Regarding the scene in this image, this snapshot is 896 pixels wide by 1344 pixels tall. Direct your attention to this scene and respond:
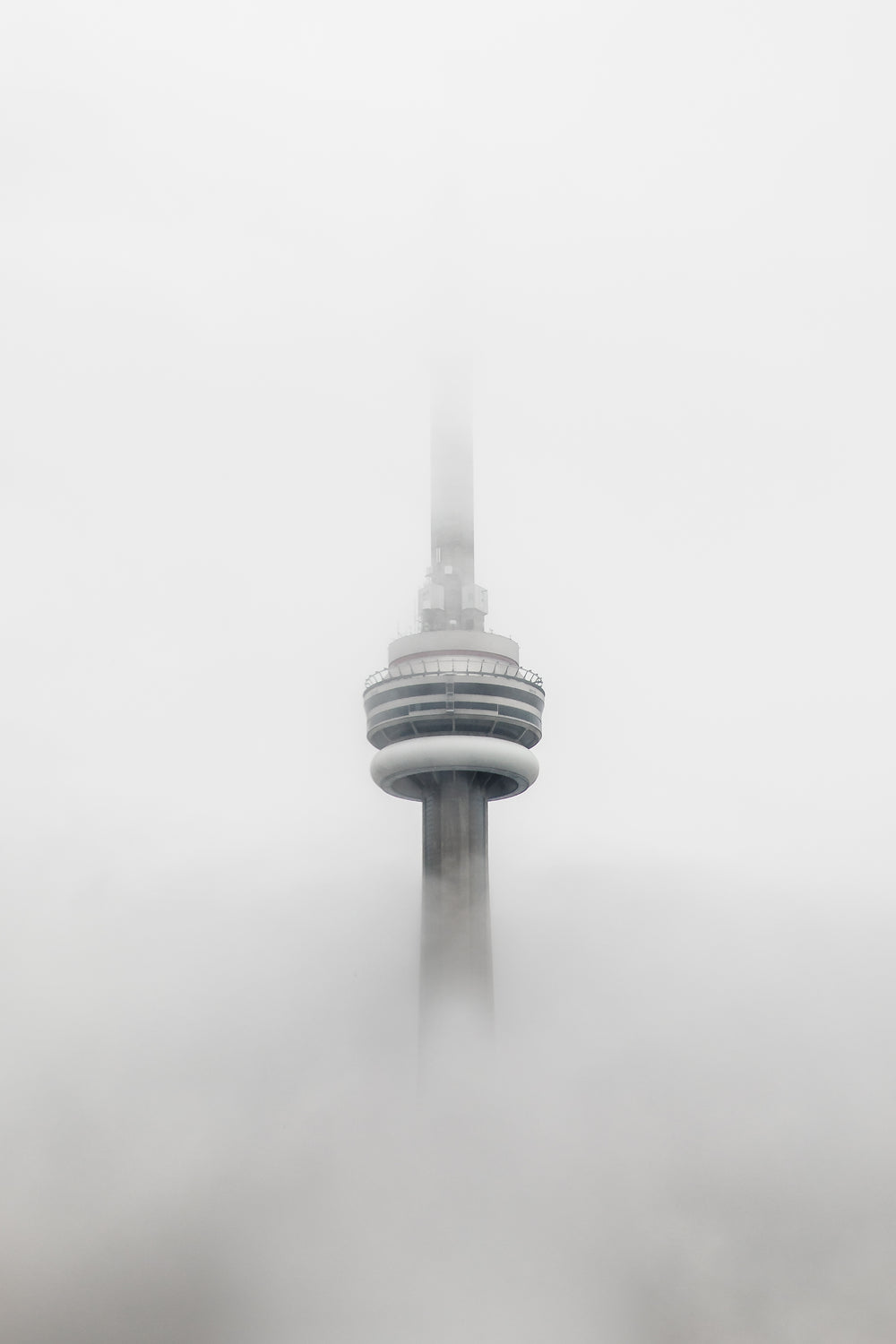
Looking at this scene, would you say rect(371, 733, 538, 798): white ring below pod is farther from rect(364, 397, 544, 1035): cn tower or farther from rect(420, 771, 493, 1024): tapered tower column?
rect(420, 771, 493, 1024): tapered tower column

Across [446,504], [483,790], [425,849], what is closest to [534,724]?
[483,790]

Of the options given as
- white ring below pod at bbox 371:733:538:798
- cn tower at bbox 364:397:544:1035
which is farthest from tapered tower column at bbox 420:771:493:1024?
white ring below pod at bbox 371:733:538:798

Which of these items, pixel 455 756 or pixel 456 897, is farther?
pixel 456 897

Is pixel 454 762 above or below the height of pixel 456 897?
above

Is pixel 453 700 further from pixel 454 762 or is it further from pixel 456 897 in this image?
pixel 456 897

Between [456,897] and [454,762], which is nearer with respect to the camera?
[454,762]

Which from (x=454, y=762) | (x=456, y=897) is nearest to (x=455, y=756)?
(x=454, y=762)

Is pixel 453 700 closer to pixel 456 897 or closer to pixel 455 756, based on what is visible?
pixel 455 756

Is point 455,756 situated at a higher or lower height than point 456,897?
higher
